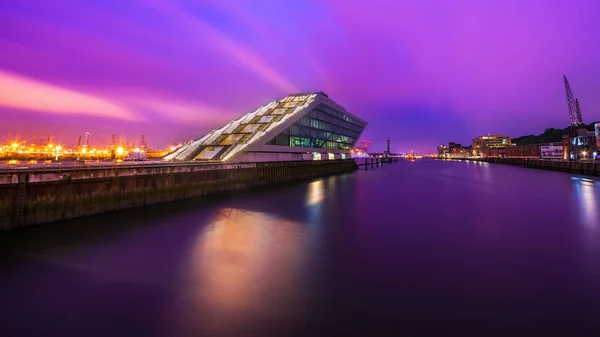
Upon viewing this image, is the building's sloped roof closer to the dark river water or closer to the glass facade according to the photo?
the glass facade

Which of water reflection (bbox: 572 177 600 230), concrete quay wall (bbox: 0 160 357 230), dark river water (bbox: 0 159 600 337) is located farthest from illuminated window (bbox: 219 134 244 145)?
water reflection (bbox: 572 177 600 230)

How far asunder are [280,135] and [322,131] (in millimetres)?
26556

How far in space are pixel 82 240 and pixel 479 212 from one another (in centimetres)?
2849

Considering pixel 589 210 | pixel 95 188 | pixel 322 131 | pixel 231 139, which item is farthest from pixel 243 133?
pixel 589 210

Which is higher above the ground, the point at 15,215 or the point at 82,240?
the point at 15,215

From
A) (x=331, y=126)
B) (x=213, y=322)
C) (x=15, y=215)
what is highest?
(x=331, y=126)

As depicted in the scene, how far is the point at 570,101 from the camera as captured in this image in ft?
420

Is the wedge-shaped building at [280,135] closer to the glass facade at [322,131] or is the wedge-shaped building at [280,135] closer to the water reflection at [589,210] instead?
the glass facade at [322,131]

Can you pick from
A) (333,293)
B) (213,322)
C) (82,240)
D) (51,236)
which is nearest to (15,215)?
(51,236)

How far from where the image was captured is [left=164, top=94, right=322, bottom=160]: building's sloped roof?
5055 cm

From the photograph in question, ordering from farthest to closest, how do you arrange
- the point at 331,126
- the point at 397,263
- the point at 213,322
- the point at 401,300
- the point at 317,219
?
the point at 331,126, the point at 317,219, the point at 397,263, the point at 401,300, the point at 213,322

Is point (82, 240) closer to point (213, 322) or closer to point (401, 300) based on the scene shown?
point (213, 322)

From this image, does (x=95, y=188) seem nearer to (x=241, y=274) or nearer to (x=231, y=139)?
(x=241, y=274)

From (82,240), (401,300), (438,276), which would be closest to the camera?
(401,300)
